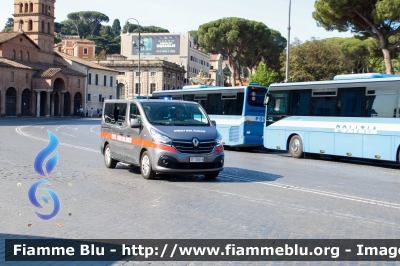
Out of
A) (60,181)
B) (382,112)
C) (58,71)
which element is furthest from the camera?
(58,71)

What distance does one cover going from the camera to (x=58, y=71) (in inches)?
2938

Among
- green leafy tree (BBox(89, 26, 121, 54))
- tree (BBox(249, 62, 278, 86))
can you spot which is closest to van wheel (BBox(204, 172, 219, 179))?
tree (BBox(249, 62, 278, 86))

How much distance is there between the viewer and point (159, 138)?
12.1 meters

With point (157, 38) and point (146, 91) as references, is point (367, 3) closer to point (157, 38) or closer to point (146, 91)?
point (146, 91)

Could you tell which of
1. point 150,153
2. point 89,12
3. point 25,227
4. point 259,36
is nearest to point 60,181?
point 150,153

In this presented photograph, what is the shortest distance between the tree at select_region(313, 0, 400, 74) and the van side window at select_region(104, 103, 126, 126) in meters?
22.7

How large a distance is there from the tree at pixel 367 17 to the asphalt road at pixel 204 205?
67.0ft

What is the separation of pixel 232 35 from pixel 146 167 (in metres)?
56.0

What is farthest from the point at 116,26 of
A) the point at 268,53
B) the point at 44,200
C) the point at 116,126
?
the point at 44,200

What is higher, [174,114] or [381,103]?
[381,103]

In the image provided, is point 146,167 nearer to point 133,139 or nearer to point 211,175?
point 133,139

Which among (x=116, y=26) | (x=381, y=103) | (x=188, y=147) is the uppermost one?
(x=116, y=26)

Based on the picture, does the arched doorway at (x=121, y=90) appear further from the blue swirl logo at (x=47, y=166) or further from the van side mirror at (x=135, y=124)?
the blue swirl logo at (x=47, y=166)

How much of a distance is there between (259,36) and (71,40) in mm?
77904
